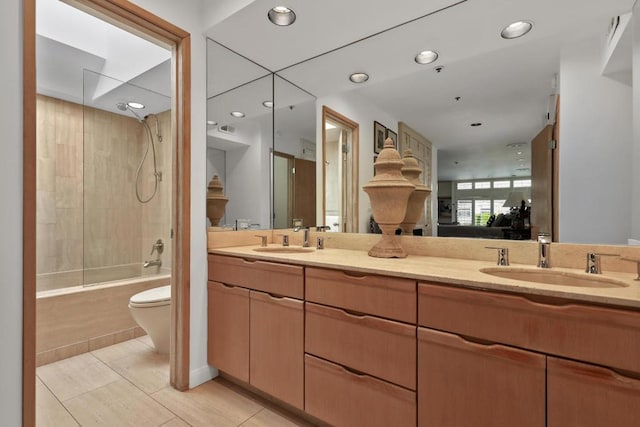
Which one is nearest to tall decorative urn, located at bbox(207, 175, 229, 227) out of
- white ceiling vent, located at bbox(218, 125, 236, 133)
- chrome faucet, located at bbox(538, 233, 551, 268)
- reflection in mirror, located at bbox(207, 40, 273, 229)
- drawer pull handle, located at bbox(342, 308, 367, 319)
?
reflection in mirror, located at bbox(207, 40, 273, 229)

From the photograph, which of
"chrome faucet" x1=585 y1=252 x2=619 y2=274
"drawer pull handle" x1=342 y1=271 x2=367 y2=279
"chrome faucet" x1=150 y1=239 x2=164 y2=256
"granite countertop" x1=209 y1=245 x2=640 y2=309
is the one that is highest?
"chrome faucet" x1=585 y1=252 x2=619 y2=274

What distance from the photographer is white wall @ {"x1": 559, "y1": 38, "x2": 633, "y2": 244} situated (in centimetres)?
126

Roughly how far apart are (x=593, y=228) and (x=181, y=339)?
221 cm

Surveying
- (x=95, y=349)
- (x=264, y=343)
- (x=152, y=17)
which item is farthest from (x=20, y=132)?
(x=95, y=349)

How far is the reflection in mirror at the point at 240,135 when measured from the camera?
2004 millimetres

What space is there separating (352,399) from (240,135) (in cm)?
184

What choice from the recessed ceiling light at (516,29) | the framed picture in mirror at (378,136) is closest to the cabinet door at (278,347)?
the framed picture in mirror at (378,136)

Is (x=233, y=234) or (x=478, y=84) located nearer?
(x=478, y=84)

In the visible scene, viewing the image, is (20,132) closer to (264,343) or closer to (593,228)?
(264,343)

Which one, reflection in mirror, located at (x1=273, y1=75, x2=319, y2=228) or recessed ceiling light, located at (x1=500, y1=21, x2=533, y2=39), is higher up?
recessed ceiling light, located at (x1=500, y1=21, x2=533, y2=39)

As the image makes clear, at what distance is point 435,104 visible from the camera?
1.74 metres

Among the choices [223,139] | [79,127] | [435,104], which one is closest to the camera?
[435,104]

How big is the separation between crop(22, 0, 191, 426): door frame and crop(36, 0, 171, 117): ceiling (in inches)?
27.4

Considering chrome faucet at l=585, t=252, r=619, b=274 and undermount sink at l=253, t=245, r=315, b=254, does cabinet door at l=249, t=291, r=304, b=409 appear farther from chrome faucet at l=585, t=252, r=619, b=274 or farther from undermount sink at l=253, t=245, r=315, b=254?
chrome faucet at l=585, t=252, r=619, b=274
